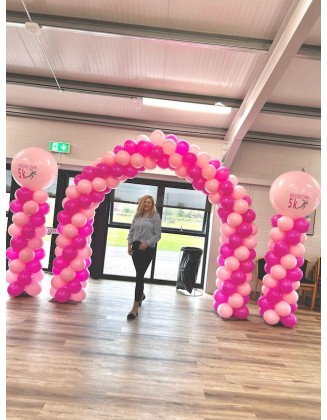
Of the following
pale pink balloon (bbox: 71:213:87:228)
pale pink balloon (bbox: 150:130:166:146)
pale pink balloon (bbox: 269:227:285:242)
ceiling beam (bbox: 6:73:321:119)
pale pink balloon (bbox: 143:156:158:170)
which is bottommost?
pale pink balloon (bbox: 269:227:285:242)

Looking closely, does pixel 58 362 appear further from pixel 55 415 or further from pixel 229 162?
pixel 229 162

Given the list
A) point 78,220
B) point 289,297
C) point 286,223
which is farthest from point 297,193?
point 78,220

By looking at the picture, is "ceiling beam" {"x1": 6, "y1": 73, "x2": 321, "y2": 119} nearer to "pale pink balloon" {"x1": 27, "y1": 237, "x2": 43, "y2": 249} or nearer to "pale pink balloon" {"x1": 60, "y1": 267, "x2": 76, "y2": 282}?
"pale pink balloon" {"x1": 27, "y1": 237, "x2": 43, "y2": 249}

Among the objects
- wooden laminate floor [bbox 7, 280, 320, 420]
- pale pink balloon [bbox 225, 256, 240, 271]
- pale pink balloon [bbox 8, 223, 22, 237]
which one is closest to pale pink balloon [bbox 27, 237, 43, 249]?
pale pink balloon [bbox 8, 223, 22, 237]

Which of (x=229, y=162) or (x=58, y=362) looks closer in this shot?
Answer: (x=58, y=362)

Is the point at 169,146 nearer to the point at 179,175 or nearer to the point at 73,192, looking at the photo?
the point at 179,175

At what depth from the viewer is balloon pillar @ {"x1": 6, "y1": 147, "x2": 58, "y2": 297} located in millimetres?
4307

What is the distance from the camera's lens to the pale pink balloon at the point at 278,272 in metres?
4.34

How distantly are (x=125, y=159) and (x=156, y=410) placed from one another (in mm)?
2788

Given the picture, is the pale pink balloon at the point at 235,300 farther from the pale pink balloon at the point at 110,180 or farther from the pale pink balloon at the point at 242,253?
the pale pink balloon at the point at 110,180

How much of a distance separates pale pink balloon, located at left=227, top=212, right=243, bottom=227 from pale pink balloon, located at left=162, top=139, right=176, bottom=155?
1.08m

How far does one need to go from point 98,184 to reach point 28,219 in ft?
3.34
